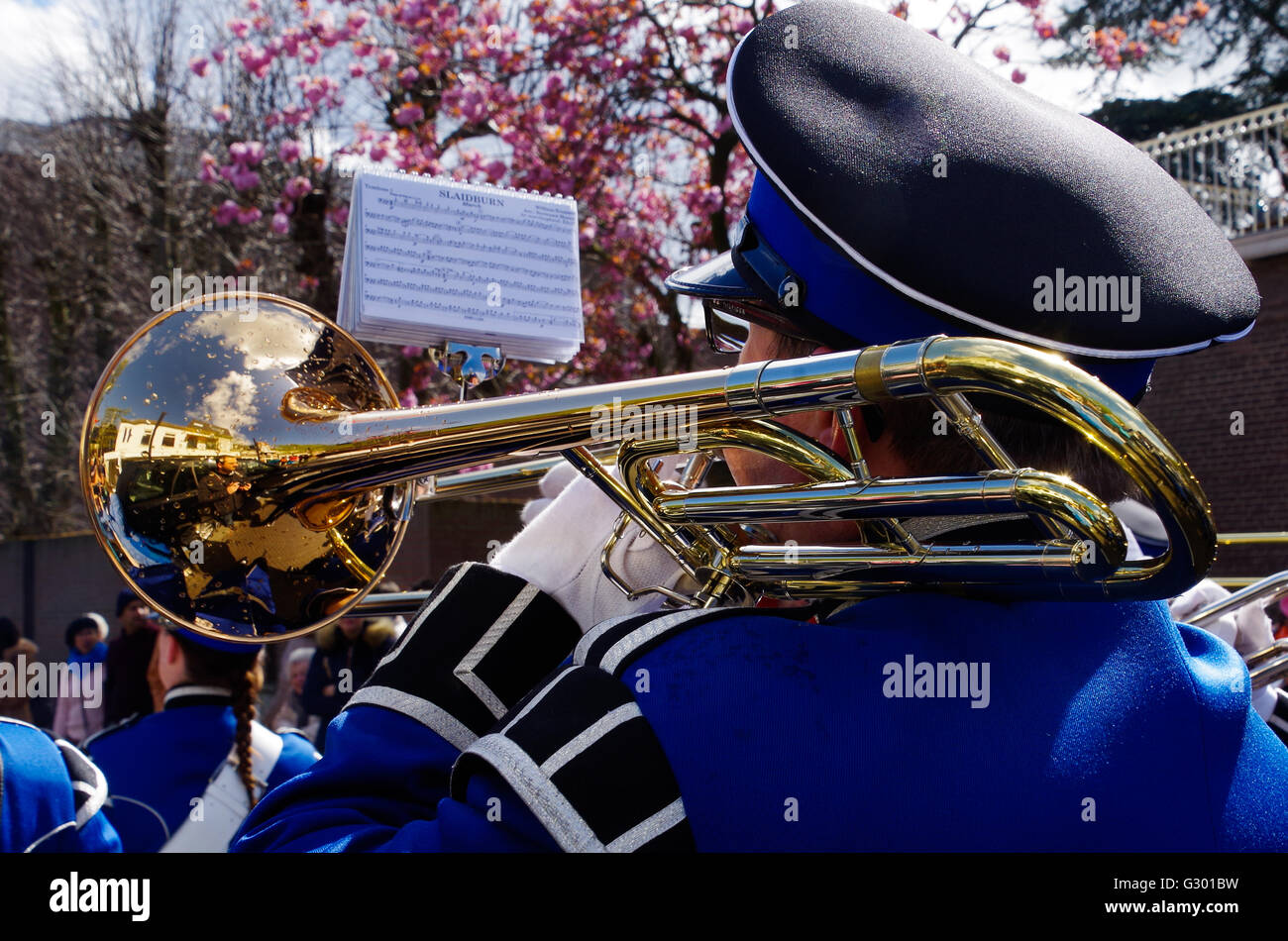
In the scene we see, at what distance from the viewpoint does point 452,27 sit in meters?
7.85

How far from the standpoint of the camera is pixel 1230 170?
35.7 feet

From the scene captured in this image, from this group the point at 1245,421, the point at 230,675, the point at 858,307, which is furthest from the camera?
the point at 1245,421

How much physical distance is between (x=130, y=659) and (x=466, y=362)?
4530mm

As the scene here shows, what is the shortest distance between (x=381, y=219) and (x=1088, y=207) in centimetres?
108

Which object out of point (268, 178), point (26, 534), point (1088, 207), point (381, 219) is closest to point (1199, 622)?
point (1088, 207)

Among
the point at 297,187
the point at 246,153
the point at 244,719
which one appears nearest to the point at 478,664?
the point at 244,719

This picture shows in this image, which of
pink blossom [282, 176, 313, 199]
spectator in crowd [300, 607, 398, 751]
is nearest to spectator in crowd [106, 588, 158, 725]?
spectator in crowd [300, 607, 398, 751]

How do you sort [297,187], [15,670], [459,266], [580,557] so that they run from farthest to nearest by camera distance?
[297,187] < [15,670] < [459,266] < [580,557]

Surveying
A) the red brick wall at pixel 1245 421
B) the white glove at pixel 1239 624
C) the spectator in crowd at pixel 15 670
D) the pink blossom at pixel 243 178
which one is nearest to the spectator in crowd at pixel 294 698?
the spectator in crowd at pixel 15 670

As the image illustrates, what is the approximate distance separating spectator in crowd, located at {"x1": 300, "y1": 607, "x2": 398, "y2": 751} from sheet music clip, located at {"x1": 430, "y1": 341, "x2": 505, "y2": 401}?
11.6ft

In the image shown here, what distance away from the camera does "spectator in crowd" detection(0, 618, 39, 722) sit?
681 centimetres

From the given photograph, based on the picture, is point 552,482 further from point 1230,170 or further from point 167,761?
point 1230,170

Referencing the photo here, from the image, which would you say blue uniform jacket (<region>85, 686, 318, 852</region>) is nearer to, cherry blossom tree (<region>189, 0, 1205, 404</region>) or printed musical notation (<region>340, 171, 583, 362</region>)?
printed musical notation (<region>340, 171, 583, 362</region>)

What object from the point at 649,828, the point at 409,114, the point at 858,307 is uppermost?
the point at 409,114
